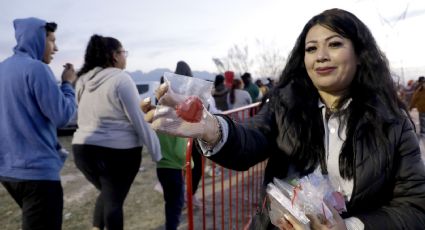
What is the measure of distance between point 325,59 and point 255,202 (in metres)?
3.25

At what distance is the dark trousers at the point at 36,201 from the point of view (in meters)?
2.18

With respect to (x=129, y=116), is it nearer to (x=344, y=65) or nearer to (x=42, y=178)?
(x=42, y=178)

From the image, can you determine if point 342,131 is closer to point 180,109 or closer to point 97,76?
point 180,109

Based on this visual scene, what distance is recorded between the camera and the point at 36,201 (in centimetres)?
219

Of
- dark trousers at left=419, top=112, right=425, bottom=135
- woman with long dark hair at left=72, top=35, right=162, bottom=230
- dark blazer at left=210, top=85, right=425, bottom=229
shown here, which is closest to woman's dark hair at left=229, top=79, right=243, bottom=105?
woman with long dark hair at left=72, top=35, right=162, bottom=230

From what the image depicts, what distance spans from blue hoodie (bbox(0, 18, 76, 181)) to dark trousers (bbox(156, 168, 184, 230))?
109 centimetres

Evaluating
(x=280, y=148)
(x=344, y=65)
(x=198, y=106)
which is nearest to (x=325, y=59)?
(x=344, y=65)

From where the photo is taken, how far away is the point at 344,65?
58.6 inches

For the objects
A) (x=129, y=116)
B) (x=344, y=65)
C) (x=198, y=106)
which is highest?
(x=344, y=65)

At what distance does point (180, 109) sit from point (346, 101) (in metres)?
0.83

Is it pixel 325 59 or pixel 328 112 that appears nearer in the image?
pixel 325 59

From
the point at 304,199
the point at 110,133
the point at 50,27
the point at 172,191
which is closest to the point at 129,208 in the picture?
the point at 172,191

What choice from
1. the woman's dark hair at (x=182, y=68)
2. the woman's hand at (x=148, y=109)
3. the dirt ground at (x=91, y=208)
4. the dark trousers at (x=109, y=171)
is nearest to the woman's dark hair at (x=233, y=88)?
the dirt ground at (x=91, y=208)

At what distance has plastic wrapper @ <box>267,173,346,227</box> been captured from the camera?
112 centimetres
